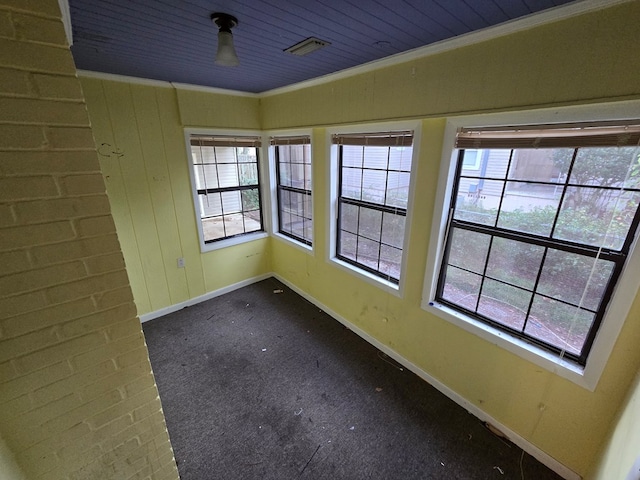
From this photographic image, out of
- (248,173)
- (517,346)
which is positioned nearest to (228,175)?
(248,173)

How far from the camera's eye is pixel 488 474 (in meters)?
1.64

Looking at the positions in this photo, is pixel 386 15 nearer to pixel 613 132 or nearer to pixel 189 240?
pixel 613 132

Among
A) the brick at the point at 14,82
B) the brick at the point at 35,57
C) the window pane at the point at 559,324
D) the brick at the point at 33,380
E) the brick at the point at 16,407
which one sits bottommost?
the window pane at the point at 559,324

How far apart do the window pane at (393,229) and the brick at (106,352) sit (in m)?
1.90

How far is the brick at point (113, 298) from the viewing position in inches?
37.5

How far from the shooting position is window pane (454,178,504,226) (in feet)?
5.50

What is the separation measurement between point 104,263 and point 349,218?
210 cm

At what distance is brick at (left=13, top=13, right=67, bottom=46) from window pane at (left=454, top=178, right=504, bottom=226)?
198cm

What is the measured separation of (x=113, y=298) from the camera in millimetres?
977

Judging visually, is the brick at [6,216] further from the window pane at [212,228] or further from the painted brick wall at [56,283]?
the window pane at [212,228]

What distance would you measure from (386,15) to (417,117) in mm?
686

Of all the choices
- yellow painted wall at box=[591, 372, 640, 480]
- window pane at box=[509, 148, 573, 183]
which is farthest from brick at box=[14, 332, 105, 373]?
window pane at box=[509, 148, 573, 183]

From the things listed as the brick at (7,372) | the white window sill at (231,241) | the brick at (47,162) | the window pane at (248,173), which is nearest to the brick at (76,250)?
the brick at (47,162)

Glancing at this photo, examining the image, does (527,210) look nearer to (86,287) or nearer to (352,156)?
(352,156)
